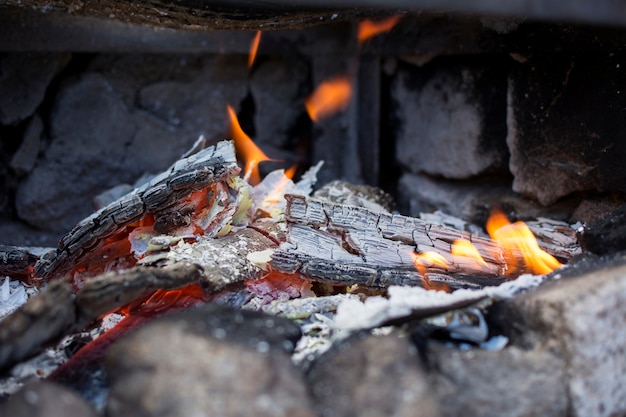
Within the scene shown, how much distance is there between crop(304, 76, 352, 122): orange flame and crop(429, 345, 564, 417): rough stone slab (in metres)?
1.95

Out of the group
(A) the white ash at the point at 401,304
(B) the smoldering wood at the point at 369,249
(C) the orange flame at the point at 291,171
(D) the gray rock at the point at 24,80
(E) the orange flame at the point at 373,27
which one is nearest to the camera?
(A) the white ash at the point at 401,304

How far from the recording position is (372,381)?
1109 mm

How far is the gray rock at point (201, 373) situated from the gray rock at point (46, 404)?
5cm

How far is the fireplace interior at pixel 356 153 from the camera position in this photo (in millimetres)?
1127

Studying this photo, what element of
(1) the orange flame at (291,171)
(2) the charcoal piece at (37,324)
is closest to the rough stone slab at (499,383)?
(2) the charcoal piece at (37,324)

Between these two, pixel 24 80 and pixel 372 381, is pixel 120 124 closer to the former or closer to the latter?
pixel 24 80

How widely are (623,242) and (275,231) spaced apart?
3.20ft

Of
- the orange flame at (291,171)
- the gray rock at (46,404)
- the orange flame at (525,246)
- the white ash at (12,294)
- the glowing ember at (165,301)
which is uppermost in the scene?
the gray rock at (46,404)

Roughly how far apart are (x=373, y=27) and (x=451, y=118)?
0.52 meters

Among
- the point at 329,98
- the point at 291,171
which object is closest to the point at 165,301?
the point at 291,171

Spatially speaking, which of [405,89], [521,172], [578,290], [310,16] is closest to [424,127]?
[405,89]

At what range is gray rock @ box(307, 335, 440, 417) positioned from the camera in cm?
108

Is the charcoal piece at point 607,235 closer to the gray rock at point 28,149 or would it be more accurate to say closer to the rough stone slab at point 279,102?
the rough stone slab at point 279,102

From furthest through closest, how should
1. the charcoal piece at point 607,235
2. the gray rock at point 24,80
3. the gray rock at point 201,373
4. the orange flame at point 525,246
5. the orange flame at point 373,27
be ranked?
the orange flame at point 373,27 → the gray rock at point 24,80 → the orange flame at point 525,246 → the charcoal piece at point 607,235 → the gray rock at point 201,373
